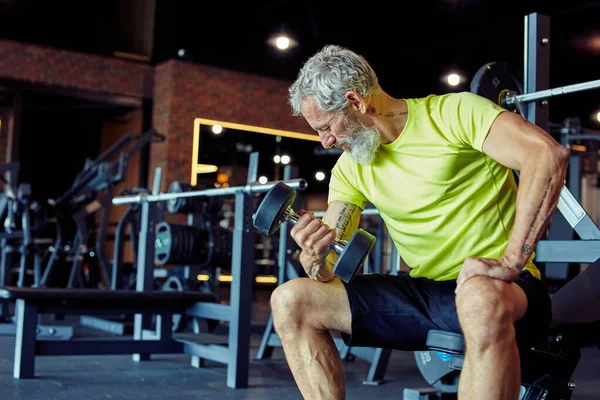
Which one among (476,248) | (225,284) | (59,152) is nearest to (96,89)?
(59,152)

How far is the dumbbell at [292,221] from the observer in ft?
4.93

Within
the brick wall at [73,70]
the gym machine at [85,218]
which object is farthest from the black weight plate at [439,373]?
the brick wall at [73,70]

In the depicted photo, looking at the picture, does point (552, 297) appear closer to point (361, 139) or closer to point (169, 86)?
point (361, 139)

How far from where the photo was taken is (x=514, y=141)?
1.46 m

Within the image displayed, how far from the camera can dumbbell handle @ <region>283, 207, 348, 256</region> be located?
1.59 meters

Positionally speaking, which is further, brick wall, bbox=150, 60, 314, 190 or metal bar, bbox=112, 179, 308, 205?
brick wall, bbox=150, 60, 314, 190

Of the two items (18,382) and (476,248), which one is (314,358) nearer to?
(476,248)

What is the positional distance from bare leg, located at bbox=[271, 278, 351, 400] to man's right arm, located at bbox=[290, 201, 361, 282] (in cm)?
4

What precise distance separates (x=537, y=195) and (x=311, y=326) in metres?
0.59

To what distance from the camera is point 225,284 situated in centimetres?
898

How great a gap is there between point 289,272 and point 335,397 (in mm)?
2067

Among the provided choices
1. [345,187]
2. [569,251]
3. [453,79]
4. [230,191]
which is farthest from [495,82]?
[453,79]

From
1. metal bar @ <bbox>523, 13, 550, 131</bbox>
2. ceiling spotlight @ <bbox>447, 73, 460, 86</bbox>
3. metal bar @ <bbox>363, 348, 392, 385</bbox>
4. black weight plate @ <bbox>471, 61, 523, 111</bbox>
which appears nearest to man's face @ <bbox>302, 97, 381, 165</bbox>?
black weight plate @ <bbox>471, 61, 523, 111</bbox>

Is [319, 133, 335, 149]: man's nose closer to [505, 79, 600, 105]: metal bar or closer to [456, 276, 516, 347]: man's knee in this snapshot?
[456, 276, 516, 347]: man's knee
